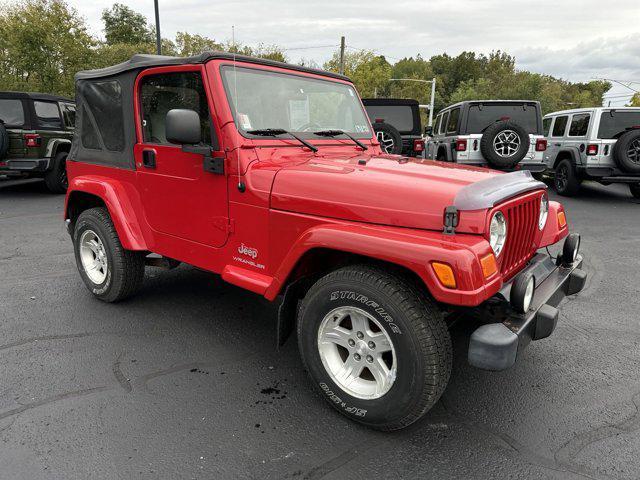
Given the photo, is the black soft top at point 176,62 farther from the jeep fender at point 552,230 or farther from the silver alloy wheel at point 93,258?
the jeep fender at point 552,230

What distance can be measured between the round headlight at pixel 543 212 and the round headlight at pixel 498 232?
774mm

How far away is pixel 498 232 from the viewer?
239 cm

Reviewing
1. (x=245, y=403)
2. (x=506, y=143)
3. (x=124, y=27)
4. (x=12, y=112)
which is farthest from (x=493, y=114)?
(x=124, y=27)

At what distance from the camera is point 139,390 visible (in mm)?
2867

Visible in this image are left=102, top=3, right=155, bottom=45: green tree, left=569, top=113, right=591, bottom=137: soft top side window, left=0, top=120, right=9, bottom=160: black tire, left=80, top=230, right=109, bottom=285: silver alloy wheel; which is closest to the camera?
left=80, top=230, right=109, bottom=285: silver alloy wheel

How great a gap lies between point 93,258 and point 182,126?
2129 millimetres

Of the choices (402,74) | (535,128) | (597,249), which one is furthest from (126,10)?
(597,249)

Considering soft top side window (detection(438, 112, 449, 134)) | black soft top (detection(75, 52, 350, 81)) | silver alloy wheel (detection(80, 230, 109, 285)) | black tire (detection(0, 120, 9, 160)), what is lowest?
silver alloy wheel (detection(80, 230, 109, 285))

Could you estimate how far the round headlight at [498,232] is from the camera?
234 cm

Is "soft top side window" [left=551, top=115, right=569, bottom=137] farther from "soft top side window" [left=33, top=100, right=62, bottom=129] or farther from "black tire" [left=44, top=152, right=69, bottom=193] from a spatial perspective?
"soft top side window" [left=33, top=100, right=62, bottom=129]

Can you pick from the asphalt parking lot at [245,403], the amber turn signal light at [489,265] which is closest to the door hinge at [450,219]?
the amber turn signal light at [489,265]

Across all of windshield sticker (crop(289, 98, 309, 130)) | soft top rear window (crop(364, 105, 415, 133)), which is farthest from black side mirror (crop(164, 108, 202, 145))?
soft top rear window (crop(364, 105, 415, 133))

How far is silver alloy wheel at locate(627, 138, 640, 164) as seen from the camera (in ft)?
30.5

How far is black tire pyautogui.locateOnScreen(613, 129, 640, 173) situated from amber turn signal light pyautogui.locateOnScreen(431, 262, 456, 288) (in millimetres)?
9135
